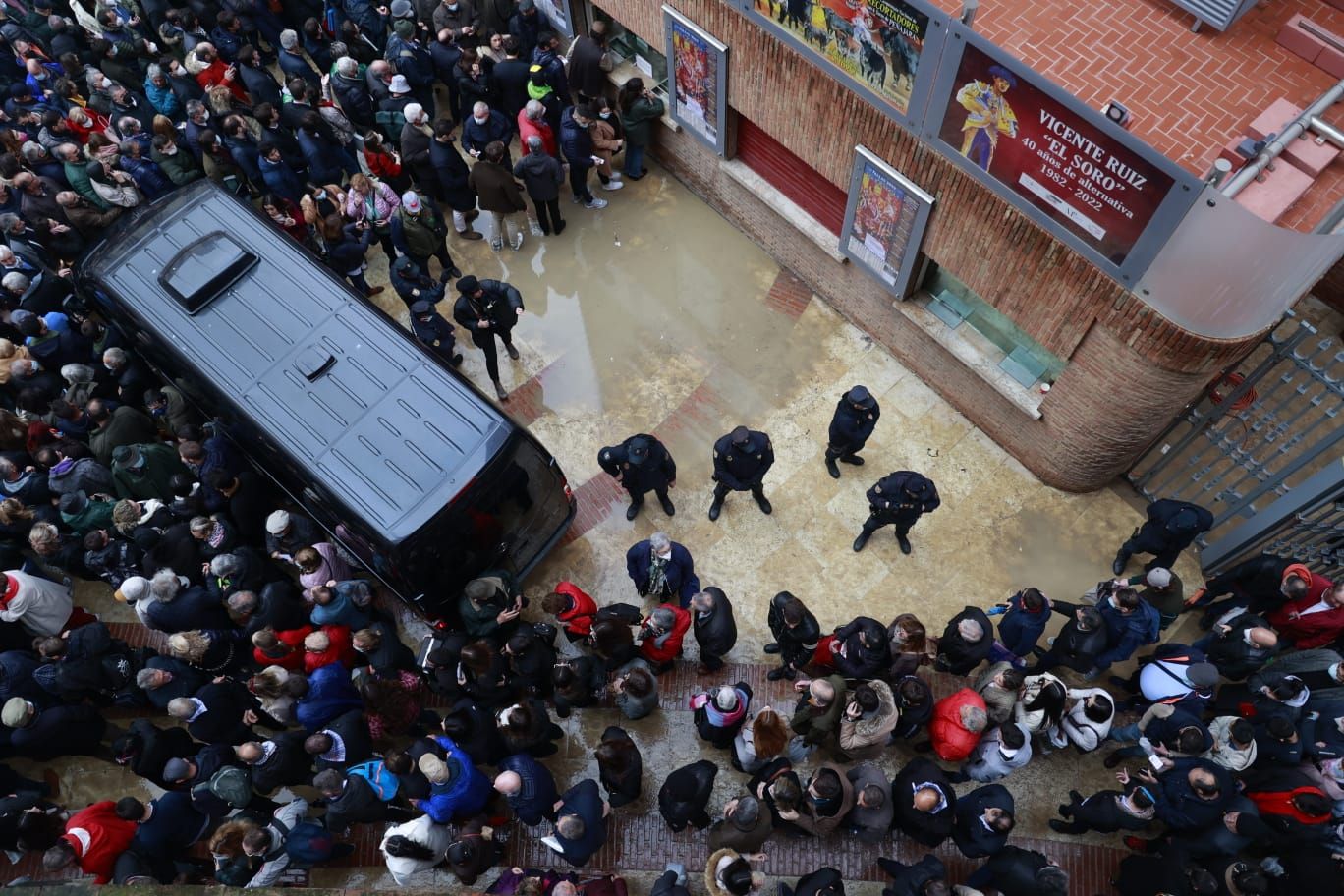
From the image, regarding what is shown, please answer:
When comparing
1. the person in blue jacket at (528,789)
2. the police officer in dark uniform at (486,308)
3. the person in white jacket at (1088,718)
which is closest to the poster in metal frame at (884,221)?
the police officer in dark uniform at (486,308)

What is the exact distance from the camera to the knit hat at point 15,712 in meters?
6.60

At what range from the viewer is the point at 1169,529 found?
7371mm

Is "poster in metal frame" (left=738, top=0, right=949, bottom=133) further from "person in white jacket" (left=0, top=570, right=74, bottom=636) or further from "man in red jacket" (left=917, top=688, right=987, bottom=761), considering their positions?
"person in white jacket" (left=0, top=570, right=74, bottom=636)

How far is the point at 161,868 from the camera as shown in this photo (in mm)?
6594

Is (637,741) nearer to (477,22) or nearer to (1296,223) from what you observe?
(1296,223)

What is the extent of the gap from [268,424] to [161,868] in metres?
3.59

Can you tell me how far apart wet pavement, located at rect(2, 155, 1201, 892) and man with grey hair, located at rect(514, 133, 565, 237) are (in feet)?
1.67

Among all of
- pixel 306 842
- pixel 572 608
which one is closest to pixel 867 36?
pixel 572 608

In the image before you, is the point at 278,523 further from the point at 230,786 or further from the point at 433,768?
the point at 433,768

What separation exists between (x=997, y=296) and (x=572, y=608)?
4758 mm

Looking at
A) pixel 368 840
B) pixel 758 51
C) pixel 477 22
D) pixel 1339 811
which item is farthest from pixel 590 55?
pixel 1339 811

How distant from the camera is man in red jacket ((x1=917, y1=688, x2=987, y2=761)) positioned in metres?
6.31

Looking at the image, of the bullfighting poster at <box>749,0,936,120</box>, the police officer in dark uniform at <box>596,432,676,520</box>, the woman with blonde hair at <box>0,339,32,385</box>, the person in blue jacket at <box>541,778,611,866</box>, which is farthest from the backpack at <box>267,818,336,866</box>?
the bullfighting poster at <box>749,0,936,120</box>

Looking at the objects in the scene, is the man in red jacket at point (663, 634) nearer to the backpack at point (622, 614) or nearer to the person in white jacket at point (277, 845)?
the backpack at point (622, 614)
